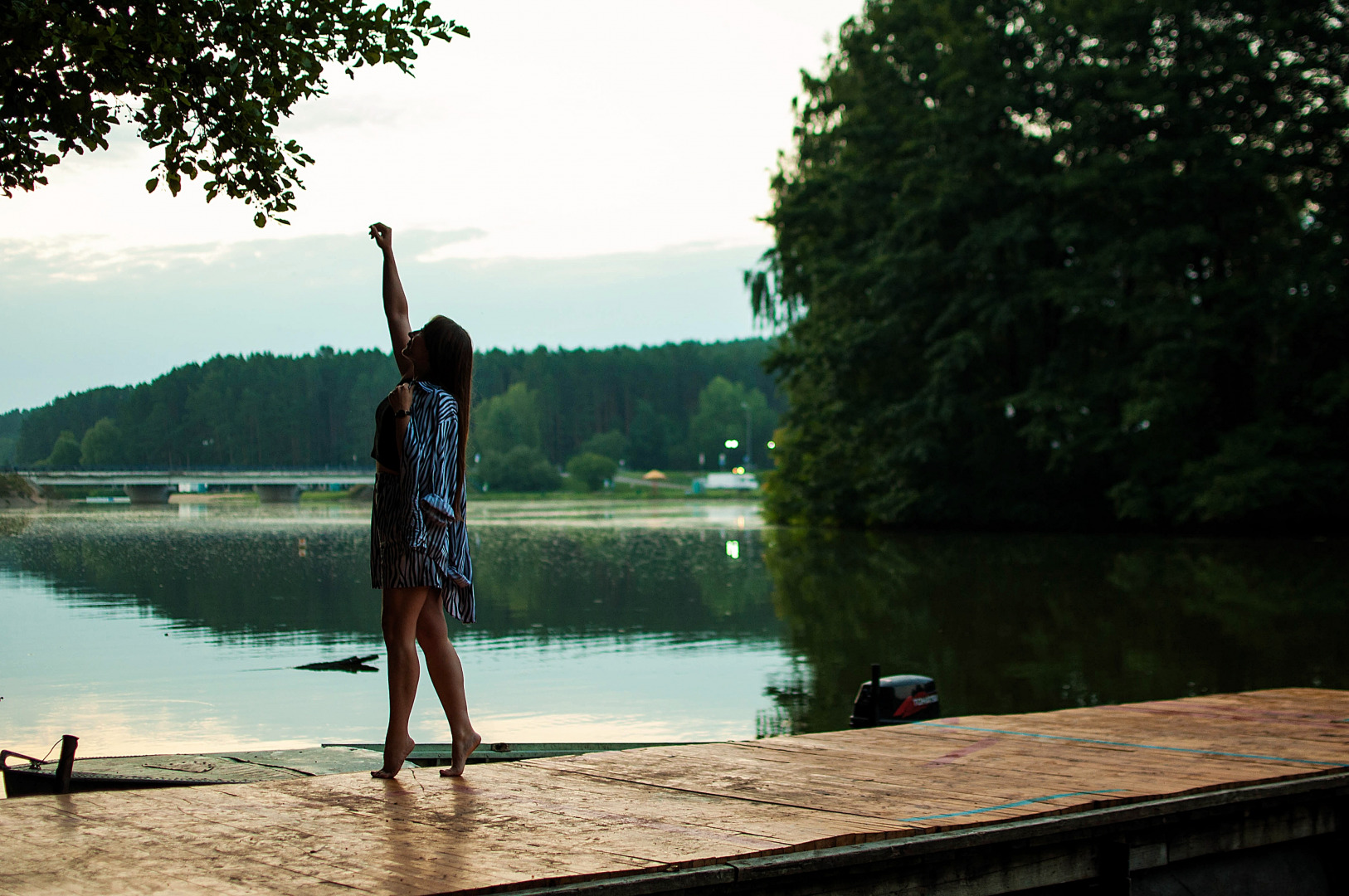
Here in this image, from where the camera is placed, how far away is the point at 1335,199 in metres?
30.4

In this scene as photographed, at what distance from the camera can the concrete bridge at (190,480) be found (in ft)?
A: 125

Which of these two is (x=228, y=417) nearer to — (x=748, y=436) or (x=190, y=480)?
(x=190, y=480)

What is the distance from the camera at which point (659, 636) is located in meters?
14.7

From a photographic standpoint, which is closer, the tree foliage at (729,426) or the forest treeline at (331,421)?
the forest treeline at (331,421)

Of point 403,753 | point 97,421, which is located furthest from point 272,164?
point 97,421

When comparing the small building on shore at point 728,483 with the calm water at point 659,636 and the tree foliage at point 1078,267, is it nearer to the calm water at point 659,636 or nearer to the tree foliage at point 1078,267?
the tree foliage at point 1078,267

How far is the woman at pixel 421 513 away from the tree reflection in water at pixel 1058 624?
5061mm

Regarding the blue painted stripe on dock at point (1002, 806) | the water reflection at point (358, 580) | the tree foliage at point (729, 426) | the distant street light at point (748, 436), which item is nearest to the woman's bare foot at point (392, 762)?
the blue painted stripe on dock at point (1002, 806)

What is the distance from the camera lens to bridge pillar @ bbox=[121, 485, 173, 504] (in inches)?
2215

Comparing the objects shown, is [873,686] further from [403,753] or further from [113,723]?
[113,723]

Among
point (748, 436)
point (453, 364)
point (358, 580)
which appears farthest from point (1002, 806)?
point (748, 436)

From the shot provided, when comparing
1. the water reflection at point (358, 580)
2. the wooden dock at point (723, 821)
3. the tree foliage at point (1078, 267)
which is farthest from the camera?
the tree foliage at point (1078, 267)

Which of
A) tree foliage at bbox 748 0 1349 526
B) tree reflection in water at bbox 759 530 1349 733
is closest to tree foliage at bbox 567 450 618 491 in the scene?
tree foliage at bbox 748 0 1349 526

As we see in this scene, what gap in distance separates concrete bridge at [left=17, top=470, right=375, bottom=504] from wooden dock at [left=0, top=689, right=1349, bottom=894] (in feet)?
99.3
